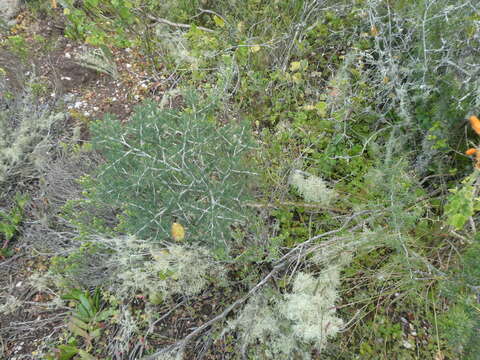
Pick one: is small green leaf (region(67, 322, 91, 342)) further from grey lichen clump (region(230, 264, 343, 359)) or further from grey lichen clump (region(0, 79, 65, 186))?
grey lichen clump (region(0, 79, 65, 186))

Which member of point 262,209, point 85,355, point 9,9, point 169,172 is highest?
point 9,9

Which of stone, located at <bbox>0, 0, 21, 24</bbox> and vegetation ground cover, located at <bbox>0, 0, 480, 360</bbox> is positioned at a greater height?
stone, located at <bbox>0, 0, 21, 24</bbox>

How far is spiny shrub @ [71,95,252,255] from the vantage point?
4.70 ft

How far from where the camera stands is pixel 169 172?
149 centimetres

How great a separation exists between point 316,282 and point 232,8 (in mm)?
2254

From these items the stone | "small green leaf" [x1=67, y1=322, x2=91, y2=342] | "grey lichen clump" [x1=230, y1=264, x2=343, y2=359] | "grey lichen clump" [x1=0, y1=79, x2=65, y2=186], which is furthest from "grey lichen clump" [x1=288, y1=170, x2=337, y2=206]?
the stone

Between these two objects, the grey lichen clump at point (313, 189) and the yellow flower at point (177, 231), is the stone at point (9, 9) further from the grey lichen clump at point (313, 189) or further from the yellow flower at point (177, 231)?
the grey lichen clump at point (313, 189)

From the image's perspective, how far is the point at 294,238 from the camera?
6.53 ft

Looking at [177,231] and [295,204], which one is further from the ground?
[177,231]

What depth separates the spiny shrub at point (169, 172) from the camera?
56.4 inches

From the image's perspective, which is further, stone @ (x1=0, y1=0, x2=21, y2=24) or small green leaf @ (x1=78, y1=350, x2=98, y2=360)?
stone @ (x1=0, y1=0, x2=21, y2=24)

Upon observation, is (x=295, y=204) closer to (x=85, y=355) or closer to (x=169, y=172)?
(x=169, y=172)

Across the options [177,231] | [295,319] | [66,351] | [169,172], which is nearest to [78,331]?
[66,351]

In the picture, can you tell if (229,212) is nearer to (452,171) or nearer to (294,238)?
(294,238)
